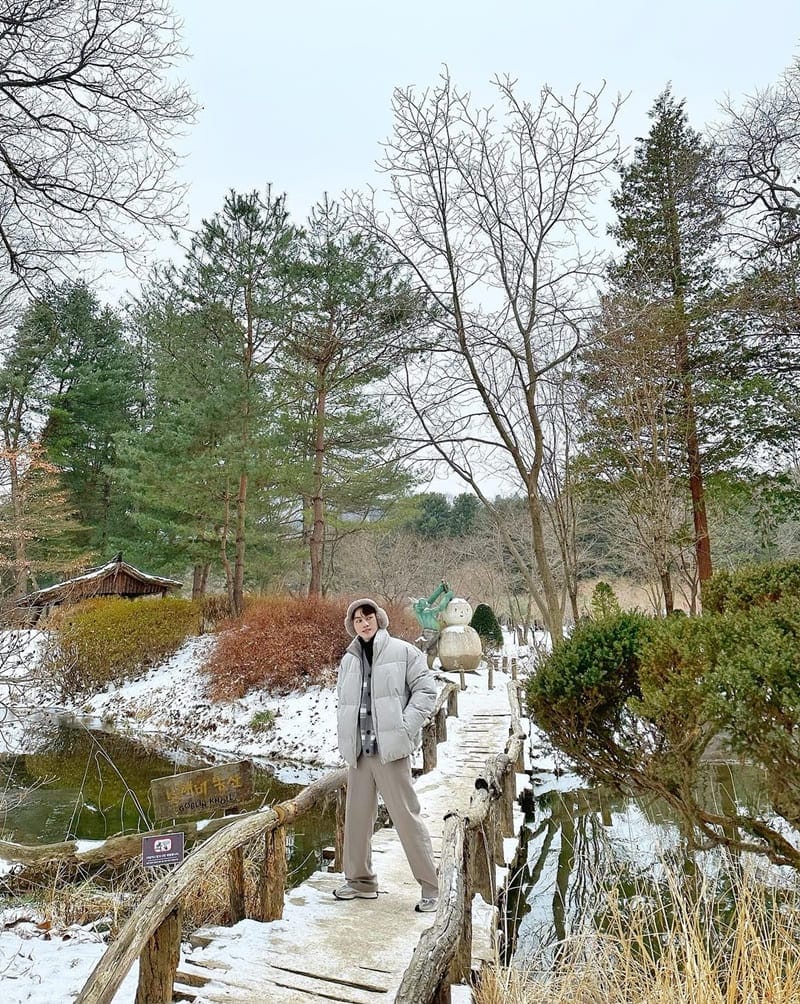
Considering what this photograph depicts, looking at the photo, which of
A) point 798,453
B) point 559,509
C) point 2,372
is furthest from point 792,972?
point 2,372

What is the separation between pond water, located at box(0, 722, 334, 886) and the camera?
267 inches

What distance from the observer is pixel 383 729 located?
3508 millimetres

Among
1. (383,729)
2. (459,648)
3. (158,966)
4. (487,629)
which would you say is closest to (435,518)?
(487,629)

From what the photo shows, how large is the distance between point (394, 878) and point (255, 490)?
45.7ft

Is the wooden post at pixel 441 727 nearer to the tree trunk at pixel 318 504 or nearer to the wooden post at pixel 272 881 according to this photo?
the wooden post at pixel 272 881

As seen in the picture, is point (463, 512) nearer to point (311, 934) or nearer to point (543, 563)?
point (543, 563)

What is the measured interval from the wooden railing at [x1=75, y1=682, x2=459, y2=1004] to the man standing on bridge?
459 mm

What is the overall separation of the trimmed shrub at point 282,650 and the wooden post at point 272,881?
Answer: 9.48 m

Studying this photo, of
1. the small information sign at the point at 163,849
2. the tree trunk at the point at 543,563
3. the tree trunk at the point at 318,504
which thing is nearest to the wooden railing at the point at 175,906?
the small information sign at the point at 163,849

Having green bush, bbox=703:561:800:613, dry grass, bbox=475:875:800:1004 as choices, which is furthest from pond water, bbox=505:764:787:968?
dry grass, bbox=475:875:800:1004

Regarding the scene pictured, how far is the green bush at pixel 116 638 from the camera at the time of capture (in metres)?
15.5

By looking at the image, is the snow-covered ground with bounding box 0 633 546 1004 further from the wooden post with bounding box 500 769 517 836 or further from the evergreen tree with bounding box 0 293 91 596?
the evergreen tree with bounding box 0 293 91 596

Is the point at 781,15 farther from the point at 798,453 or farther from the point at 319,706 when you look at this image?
the point at 319,706

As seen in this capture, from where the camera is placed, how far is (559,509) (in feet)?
35.0
